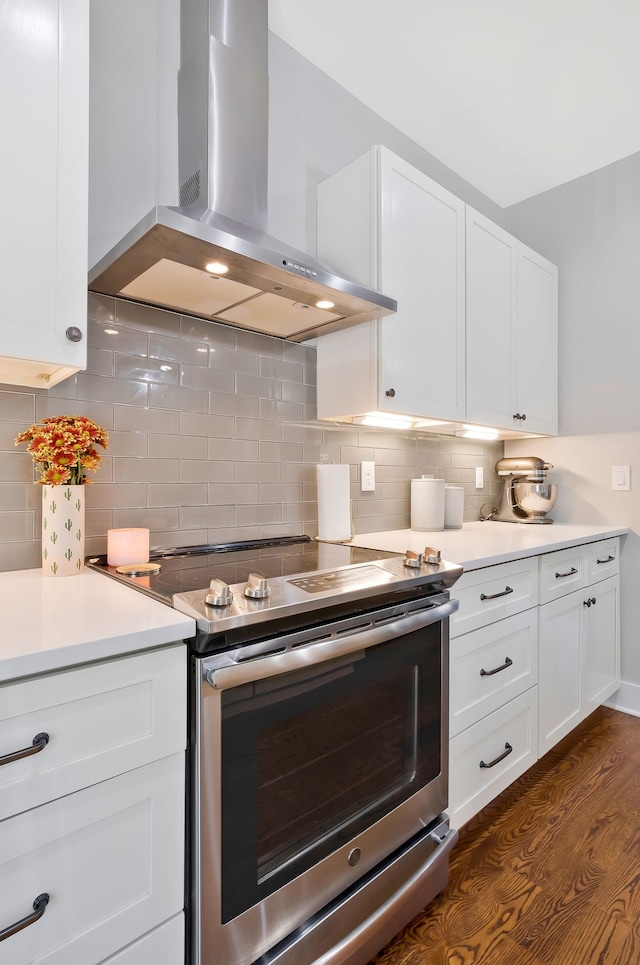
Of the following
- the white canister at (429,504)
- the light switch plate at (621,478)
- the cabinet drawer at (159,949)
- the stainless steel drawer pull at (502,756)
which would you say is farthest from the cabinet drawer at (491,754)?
the light switch plate at (621,478)

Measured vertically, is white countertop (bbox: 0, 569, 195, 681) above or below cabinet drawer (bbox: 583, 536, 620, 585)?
above

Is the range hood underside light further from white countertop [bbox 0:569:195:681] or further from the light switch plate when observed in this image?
the light switch plate

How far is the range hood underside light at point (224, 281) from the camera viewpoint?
121 cm

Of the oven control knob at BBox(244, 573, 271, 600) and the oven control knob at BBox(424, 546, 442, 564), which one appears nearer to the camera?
the oven control knob at BBox(244, 573, 271, 600)

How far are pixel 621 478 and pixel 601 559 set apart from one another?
50 cm

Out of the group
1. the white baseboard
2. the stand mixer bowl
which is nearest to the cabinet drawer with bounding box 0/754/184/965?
the stand mixer bowl

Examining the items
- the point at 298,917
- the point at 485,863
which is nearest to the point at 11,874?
the point at 298,917

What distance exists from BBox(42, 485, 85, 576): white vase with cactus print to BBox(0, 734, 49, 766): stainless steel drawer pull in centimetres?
57

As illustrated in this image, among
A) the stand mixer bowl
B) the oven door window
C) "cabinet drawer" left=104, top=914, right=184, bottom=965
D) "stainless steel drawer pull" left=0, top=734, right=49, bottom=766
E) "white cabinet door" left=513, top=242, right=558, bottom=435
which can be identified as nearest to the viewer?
"stainless steel drawer pull" left=0, top=734, right=49, bottom=766

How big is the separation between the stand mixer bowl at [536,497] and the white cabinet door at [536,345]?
30 centimetres

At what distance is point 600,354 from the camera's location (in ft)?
9.02

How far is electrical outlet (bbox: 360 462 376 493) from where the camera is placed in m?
2.25

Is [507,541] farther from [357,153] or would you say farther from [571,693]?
[357,153]

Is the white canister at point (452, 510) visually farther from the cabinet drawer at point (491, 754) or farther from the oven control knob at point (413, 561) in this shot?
the oven control knob at point (413, 561)
